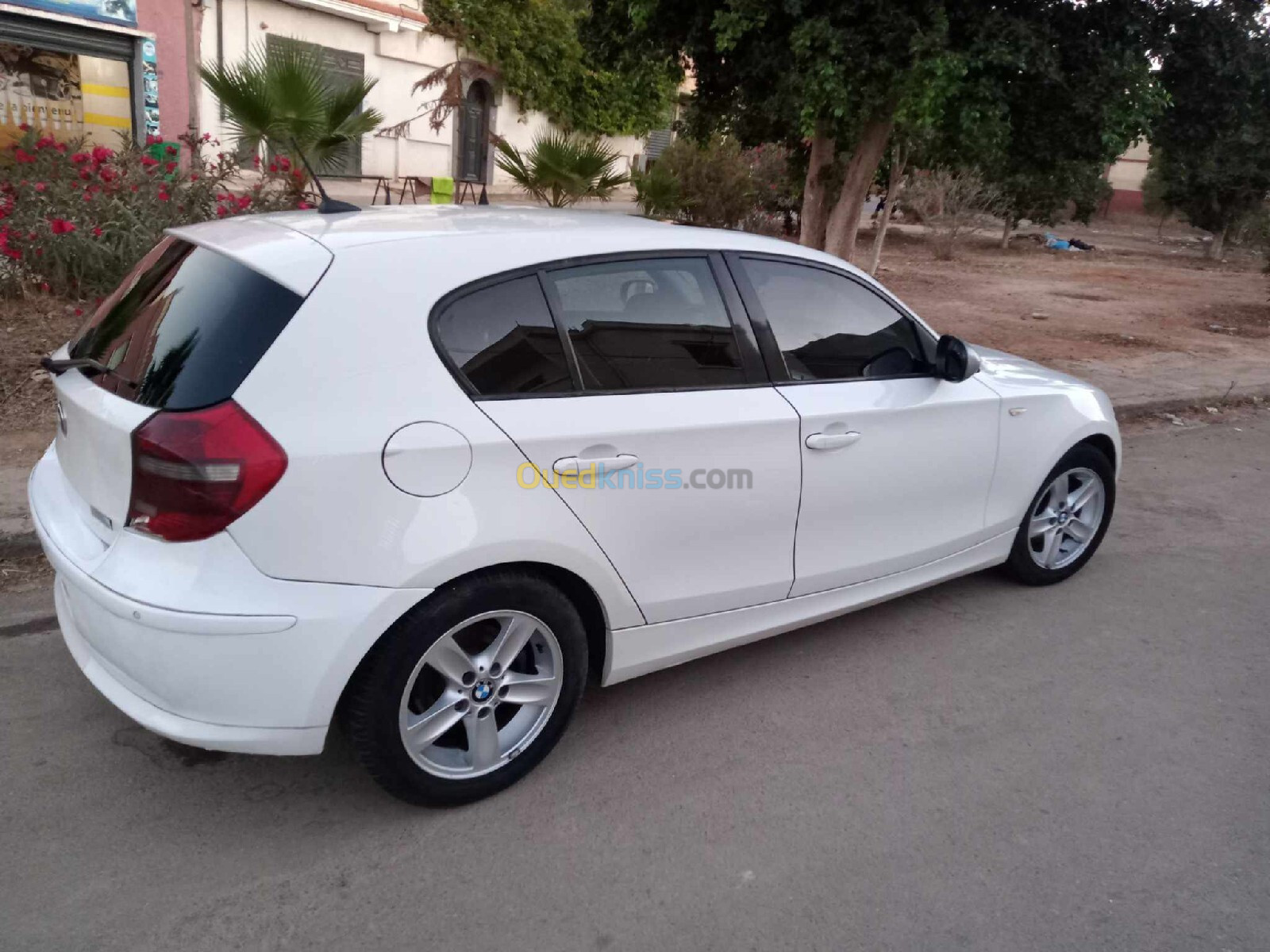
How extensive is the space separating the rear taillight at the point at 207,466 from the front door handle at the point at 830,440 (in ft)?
5.96

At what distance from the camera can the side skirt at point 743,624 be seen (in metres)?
3.32

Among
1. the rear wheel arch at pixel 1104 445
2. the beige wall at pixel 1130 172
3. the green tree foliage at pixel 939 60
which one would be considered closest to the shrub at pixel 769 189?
the green tree foliage at pixel 939 60

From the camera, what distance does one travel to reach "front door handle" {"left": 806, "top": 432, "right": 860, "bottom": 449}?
11.7 feet

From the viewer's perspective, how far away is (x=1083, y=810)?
Answer: 320cm

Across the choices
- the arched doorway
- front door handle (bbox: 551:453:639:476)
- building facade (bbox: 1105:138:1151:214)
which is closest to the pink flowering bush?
front door handle (bbox: 551:453:639:476)

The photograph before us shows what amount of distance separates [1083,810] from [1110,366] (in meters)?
8.07

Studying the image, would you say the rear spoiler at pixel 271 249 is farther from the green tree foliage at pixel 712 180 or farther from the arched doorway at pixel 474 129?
the arched doorway at pixel 474 129

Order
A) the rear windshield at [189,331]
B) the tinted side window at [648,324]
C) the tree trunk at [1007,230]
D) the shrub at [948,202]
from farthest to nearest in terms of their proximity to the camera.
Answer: the tree trunk at [1007,230], the shrub at [948,202], the tinted side window at [648,324], the rear windshield at [189,331]

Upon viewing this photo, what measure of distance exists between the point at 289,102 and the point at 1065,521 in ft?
19.7

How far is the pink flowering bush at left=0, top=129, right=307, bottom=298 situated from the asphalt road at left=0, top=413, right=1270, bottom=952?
4613mm

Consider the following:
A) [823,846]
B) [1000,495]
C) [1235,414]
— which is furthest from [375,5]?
[823,846]

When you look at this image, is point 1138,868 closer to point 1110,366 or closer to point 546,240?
point 546,240

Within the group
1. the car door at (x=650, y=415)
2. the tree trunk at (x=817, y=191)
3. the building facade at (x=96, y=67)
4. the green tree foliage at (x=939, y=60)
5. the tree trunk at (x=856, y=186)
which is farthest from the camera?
the building facade at (x=96, y=67)

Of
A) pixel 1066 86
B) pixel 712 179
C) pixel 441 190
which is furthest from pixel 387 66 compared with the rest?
pixel 1066 86
